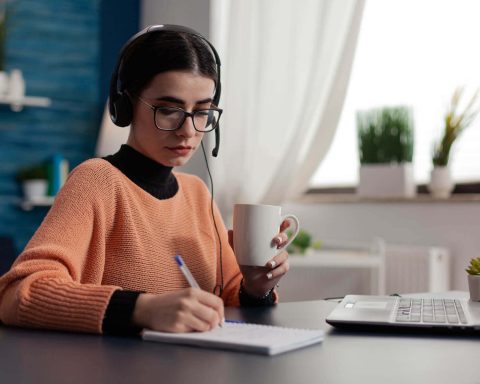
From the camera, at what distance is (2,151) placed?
382 cm

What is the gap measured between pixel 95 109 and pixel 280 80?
149 centimetres

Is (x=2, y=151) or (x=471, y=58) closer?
(x=471, y=58)

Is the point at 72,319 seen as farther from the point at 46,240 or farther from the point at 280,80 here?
the point at 280,80

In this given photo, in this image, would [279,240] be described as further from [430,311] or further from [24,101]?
[24,101]

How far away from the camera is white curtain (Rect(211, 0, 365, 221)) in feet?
9.32

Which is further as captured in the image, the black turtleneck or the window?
the window

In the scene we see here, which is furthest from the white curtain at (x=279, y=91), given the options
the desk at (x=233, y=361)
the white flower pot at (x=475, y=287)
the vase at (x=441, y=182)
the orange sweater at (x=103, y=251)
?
the desk at (x=233, y=361)

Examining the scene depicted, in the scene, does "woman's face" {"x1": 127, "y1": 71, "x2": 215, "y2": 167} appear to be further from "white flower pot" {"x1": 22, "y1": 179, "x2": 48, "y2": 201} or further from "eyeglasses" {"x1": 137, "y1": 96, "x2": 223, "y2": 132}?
"white flower pot" {"x1": 22, "y1": 179, "x2": 48, "y2": 201}

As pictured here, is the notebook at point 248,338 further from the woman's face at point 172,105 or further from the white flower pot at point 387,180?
the white flower pot at point 387,180

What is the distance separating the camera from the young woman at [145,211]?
43.2 inches

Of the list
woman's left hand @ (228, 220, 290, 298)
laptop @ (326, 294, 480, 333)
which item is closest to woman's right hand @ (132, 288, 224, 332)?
laptop @ (326, 294, 480, 333)

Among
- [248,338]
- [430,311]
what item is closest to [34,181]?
[430,311]

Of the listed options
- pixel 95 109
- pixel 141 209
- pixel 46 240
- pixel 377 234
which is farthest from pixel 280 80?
pixel 46 240

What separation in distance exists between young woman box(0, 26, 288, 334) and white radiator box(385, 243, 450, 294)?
4.38 feet
